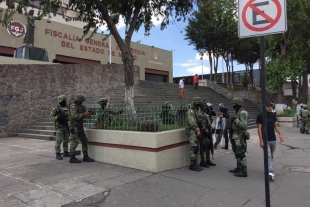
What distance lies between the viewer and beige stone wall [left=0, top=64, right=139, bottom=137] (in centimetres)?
1243

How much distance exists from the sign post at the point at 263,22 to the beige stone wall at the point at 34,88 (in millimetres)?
11539

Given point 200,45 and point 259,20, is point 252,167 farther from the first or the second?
point 200,45

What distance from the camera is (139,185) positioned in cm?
509

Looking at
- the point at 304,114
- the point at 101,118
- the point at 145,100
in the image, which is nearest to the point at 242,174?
the point at 101,118

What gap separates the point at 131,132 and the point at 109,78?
10.7 meters

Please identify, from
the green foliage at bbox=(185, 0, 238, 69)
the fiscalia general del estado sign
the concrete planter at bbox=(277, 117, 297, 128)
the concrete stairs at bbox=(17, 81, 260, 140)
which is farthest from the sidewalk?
the green foliage at bbox=(185, 0, 238, 69)

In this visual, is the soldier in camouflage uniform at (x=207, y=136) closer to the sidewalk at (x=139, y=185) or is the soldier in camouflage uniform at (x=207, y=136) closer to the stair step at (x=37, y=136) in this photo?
the sidewalk at (x=139, y=185)

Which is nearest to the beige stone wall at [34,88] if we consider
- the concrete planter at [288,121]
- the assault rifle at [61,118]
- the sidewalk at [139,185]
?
the sidewalk at [139,185]

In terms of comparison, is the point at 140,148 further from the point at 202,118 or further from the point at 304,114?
the point at 304,114

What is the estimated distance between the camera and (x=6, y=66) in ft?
40.6

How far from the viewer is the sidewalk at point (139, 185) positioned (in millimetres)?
4352

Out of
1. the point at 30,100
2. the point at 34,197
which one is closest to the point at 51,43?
the point at 30,100

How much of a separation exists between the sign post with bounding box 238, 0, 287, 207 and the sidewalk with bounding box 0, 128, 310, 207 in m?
1.21

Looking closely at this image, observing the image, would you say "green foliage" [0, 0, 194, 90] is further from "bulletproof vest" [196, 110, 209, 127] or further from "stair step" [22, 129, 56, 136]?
"stair step" [22, 129, 56, 136]
